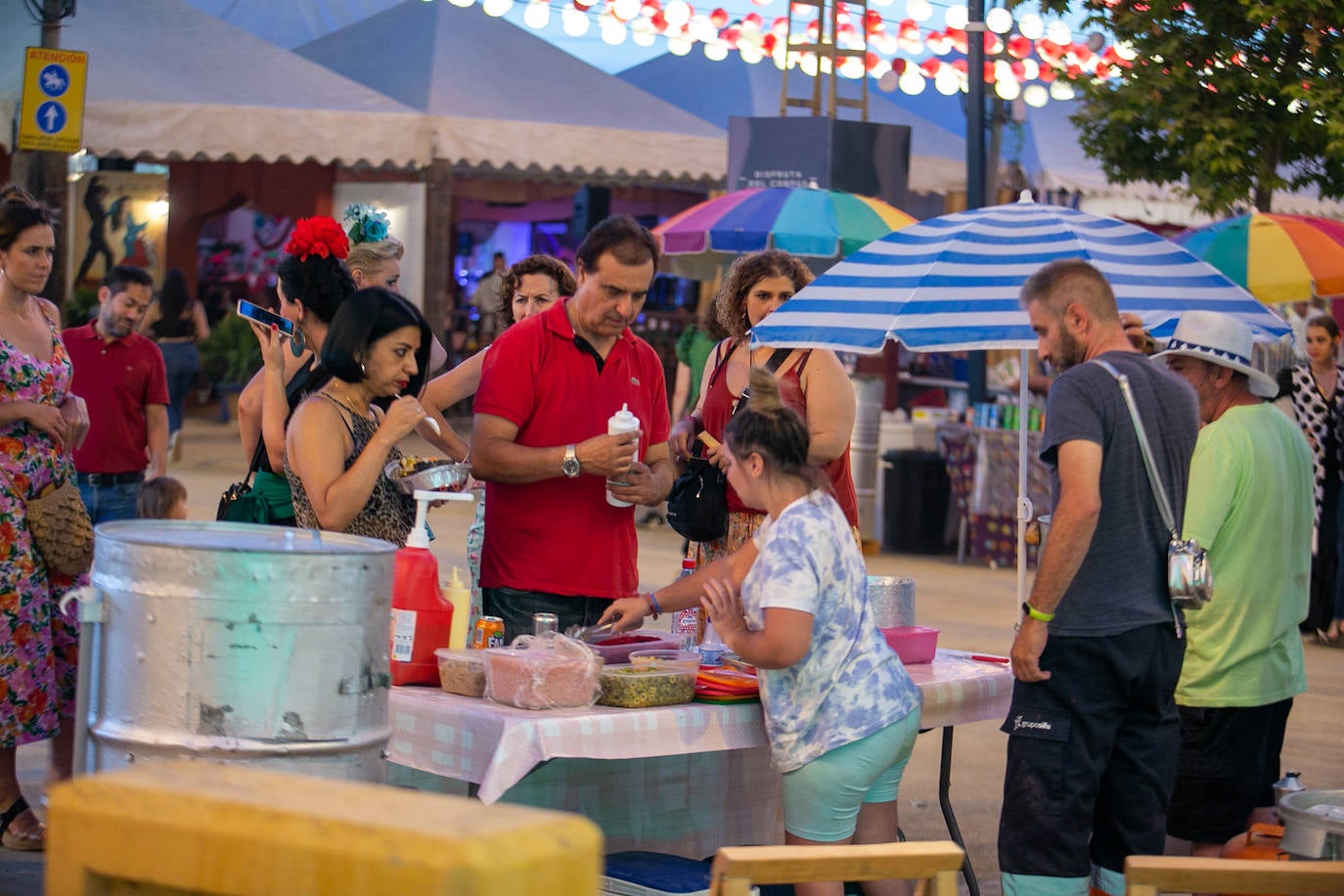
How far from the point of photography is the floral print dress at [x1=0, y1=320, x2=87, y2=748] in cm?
458

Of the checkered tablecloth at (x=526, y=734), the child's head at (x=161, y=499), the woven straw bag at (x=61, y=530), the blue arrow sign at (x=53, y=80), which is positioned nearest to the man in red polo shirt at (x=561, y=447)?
the checkered tablecloth at (x=526, y=734)

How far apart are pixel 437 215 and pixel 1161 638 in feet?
50.5

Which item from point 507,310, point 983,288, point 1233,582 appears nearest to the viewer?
point 1233,582

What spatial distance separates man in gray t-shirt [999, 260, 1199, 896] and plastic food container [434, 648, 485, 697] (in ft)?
4.34

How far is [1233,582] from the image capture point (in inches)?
189

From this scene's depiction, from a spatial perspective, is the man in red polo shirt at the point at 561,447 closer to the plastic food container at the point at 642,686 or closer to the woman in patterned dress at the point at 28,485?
the plastic food container at the point at 642,686

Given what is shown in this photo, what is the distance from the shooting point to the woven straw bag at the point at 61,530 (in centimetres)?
466

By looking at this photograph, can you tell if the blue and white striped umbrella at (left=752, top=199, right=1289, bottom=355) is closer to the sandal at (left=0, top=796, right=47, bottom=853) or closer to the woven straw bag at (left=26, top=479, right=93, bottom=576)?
the woven straw bag at (left=26, top=479, right=93, bottom=576)

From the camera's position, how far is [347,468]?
3748 mm

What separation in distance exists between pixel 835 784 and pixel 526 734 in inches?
29.0

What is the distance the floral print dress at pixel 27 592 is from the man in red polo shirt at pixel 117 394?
85.7 inches

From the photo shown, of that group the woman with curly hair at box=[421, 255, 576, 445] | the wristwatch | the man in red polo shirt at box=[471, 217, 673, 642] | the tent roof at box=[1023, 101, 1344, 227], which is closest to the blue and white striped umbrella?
the man in red polo shirt at box=[471, 217, 673, 642]

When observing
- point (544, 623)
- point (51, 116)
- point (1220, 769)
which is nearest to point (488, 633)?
point (544, 623)

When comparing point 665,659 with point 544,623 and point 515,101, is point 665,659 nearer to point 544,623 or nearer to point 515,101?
point 544,623
